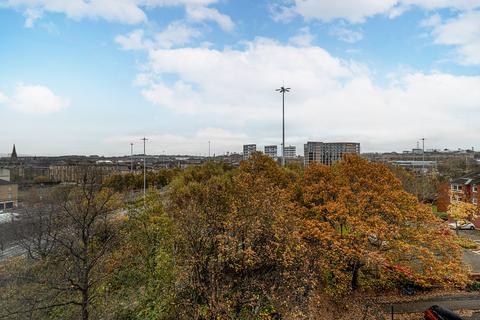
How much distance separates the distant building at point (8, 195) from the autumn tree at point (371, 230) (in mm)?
43594

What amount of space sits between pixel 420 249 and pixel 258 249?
751cm

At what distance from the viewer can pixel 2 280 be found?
1113 centimetres

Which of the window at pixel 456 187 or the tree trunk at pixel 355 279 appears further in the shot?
the window at pixel 456 187

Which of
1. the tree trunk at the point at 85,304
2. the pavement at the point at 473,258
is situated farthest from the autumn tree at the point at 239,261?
the pavement at the point at 473,258

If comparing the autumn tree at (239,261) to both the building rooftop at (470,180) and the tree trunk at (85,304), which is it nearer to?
the tree trunk at (85,304)

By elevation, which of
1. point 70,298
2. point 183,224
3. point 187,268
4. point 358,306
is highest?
point 183,224

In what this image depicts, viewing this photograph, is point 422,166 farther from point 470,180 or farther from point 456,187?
point 470,180

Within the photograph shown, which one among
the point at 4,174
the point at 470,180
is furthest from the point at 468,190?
the point at 4,174

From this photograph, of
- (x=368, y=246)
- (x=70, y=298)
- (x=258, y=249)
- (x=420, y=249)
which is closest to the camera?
(x=70, y=298)

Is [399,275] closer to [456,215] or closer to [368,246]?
[368,246]

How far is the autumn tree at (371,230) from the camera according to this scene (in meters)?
13.4

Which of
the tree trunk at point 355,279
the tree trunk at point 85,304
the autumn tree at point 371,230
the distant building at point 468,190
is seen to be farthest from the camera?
the distant building at point 468,190

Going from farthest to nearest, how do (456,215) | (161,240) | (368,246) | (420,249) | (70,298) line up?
(456,215), (368,246), (420,249), (161,240), (70,298)

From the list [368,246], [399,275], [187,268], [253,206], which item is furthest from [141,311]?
[399,275]
